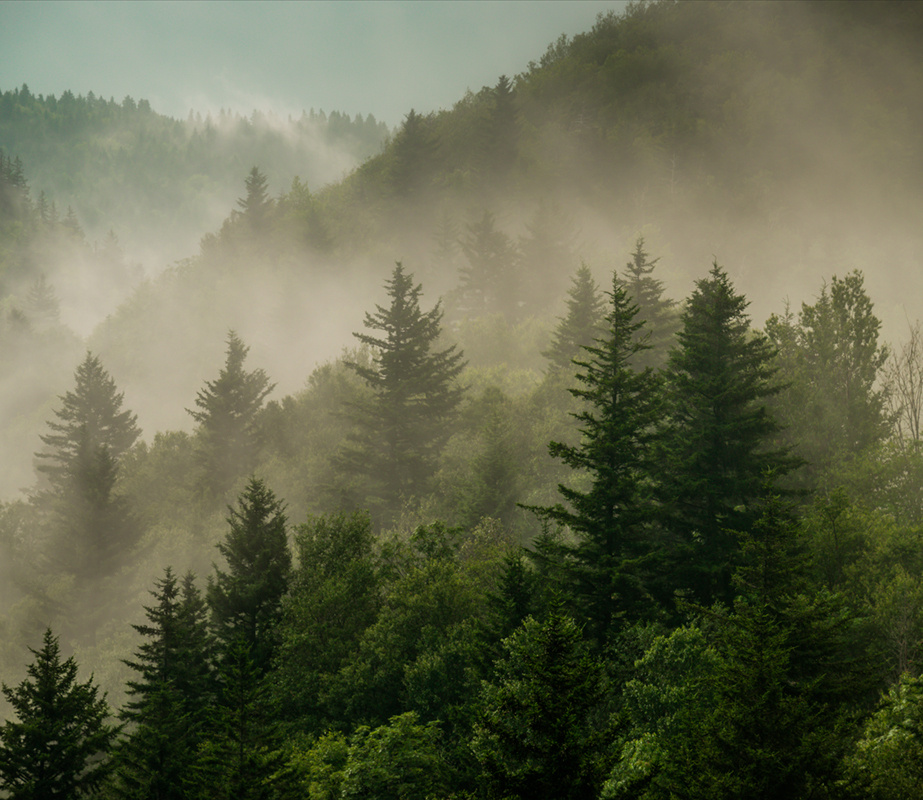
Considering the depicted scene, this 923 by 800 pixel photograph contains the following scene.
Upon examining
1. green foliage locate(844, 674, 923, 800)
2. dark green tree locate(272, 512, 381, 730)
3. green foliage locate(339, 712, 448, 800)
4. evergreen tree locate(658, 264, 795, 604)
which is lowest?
green foliage locate(339, 712, 448, 800)

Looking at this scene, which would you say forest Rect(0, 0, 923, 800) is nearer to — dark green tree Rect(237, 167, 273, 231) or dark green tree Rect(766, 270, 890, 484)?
dark green tree Rect(766, 270, 890, 484)

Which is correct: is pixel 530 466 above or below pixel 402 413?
below

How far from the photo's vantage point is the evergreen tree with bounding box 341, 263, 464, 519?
4472cm

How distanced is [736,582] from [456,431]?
31723mm

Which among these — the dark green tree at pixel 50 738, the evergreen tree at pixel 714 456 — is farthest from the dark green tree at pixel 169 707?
the evergreen tree at pixel 714 456

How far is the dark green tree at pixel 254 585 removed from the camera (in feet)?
93.1

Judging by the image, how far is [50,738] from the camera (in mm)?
20500

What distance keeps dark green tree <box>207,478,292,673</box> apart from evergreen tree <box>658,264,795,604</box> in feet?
54.3

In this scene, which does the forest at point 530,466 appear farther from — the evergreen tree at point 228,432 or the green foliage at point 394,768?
the evergreen tree at point 228,432

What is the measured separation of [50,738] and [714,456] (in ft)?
75.6

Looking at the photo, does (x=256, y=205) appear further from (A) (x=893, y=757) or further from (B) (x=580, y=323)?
(A) (x=893, y=757)

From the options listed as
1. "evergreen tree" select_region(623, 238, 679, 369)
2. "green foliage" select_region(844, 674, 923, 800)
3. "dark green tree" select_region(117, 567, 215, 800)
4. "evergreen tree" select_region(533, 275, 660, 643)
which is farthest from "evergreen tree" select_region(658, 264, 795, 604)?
"evergreen tree" select_region(623, 238, 679, 369)

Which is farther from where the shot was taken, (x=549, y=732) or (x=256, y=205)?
(x=256, y=205)

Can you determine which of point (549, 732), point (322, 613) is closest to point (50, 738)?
point (322, 613)
